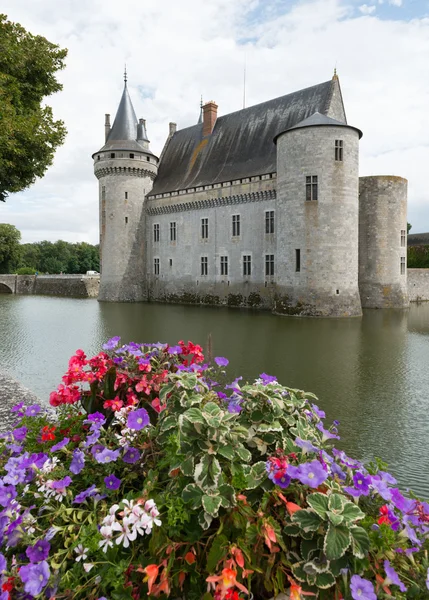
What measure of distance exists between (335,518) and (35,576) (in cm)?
104

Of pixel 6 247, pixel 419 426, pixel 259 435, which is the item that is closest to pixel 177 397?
pixel 259 435

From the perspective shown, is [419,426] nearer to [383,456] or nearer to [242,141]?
[383,456]

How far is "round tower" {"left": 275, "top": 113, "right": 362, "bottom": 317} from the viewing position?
19.6 meters

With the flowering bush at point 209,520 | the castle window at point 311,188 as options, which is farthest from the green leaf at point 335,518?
the castle window at point 311,188

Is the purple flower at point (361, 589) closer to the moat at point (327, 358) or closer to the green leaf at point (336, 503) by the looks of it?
the green leaf at point (336, 503)

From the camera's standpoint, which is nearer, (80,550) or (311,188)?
(80,550)

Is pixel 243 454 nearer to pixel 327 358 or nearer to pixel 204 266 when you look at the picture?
pixel 327 358

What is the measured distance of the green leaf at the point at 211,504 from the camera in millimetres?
1430

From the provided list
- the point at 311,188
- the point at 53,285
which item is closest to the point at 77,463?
the point at 311,188

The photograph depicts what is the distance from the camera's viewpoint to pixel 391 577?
1.38 m

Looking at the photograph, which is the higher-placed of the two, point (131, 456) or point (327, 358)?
point (131, 456)

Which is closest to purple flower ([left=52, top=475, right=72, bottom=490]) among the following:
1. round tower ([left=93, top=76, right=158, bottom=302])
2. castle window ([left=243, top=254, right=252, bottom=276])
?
castle window ([left=243, top=254, right=252, bottom=276])

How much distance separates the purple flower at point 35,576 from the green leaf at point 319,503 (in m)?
0.94

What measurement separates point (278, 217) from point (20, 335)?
44.5ft
